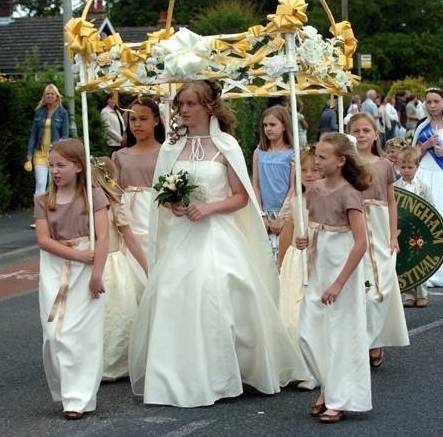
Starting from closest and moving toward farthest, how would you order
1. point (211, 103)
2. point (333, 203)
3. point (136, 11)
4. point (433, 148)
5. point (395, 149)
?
point (333, 203)
point (211, 103)
point (395, 149)
point (433, 148)
point (136, 11)

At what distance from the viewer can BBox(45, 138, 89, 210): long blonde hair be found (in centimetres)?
731

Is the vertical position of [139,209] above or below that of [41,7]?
below

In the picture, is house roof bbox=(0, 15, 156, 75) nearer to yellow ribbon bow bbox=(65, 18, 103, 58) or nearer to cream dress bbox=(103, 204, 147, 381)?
cream dress bbox=(103, 204, 147, 381)

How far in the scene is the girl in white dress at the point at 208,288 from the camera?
7.38m

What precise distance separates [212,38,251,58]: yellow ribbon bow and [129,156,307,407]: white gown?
2.26 ft

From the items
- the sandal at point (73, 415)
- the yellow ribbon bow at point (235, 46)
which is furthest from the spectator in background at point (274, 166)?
the sandal at point (73, 415)

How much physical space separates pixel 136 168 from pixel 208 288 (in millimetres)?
1580

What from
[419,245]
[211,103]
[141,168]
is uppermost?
[211,103]

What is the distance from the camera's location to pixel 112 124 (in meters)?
21.0

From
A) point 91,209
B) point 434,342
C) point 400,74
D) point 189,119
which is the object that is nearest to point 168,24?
point 189,119

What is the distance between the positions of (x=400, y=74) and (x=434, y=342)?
58.7 m

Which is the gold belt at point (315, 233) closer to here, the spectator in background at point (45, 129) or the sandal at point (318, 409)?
the sandal at point (318, 409)

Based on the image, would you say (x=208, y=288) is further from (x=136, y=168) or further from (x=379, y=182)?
(x=379, y=182)

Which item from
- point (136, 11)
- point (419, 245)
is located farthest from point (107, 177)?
point (136, 11)
